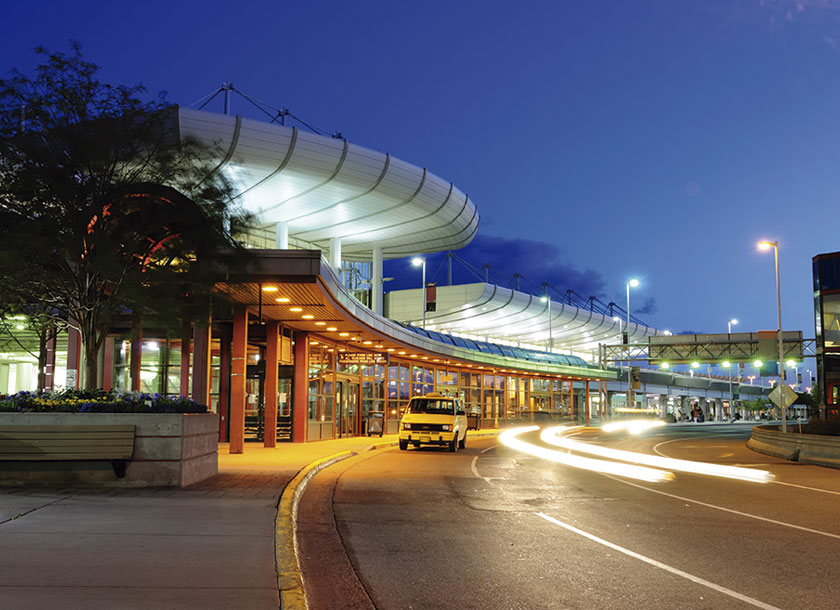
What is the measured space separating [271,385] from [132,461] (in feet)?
47.0

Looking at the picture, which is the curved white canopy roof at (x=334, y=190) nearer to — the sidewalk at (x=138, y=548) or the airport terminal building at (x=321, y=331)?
the airport terminal building at (x=321, y=331)

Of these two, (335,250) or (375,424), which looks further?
(335,250)

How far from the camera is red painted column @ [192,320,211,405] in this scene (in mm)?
22219

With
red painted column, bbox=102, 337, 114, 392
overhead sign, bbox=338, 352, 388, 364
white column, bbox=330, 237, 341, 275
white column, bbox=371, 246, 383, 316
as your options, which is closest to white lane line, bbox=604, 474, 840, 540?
red painted column, bbox=102, 337, 114, 392

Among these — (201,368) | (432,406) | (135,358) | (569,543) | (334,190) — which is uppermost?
(334,190)

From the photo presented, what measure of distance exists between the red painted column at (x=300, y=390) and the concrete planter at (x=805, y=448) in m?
16.8

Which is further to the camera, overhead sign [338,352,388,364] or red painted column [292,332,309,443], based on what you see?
overhead sign [338,352,388,364]

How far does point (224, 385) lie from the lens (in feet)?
95.1

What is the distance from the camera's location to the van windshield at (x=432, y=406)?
92.4ft

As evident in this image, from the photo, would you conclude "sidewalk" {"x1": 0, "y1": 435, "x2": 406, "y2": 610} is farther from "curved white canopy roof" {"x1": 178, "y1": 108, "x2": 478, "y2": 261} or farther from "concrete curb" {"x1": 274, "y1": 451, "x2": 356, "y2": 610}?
"curved white canopy roof" {"x1": 178, "y1": 108, "x2": 478, "y2": 261}

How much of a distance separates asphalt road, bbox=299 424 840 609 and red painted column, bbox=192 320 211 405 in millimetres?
7013

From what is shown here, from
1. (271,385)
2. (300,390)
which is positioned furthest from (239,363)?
(300,390)

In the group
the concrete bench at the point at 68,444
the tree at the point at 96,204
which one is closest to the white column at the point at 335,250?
the tree at the point at 96,204

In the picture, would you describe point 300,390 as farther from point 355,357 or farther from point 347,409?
point 347,409
